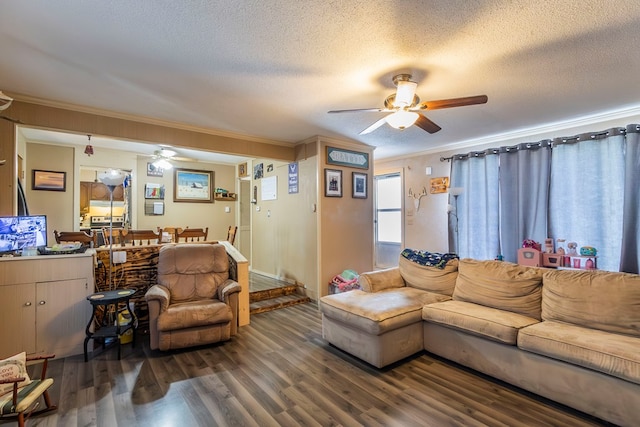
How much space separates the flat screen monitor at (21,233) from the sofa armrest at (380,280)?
3.30 m

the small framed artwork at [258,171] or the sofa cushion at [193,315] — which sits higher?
the small framed artwork at [258,171]

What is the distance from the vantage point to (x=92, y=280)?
3.14 metres

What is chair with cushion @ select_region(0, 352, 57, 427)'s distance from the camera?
1.79 meters

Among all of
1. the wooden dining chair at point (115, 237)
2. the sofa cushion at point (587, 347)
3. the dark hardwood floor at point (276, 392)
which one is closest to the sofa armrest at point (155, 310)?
the dark hardwood floor at point (276, 392)

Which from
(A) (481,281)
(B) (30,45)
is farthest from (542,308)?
(B) (30,45)

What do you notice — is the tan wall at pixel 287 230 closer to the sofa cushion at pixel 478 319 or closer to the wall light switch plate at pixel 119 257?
the sofa cushion at pixel 478 319

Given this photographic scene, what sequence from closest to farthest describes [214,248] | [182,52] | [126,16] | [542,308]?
[126,16] → [182,52] → [542,308] → [214,248]

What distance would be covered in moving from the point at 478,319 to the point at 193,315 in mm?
2640

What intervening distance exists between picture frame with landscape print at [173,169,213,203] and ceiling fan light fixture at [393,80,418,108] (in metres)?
5.45

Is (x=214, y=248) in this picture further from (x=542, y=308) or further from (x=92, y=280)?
(x=542, y=308)

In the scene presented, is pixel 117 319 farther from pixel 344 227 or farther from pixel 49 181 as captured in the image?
pixel 49 181

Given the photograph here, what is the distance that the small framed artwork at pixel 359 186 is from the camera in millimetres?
5172

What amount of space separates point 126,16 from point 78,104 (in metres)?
2.02

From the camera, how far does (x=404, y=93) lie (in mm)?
2523
